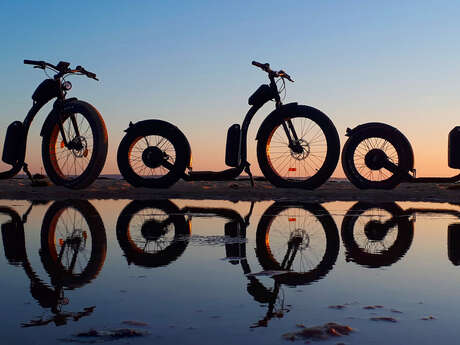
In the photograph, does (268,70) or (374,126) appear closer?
(268,70)

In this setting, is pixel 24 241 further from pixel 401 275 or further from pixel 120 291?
pixel 401 275

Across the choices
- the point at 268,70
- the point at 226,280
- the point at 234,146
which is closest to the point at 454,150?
the point at 268,70

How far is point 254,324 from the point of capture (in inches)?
77.6

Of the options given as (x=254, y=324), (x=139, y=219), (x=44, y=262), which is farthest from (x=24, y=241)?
(x=254, y=324)

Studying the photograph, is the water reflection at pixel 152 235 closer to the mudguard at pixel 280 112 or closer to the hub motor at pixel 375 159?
the mudguard at pixel 280 112

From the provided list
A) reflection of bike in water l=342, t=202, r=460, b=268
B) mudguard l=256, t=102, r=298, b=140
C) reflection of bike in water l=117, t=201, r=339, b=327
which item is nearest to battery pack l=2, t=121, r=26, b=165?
mudguard l=256, t=102, r=298, b=140

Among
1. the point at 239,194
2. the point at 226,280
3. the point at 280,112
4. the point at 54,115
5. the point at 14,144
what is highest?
the point at 280,112

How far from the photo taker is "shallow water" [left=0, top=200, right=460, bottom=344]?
193 cm

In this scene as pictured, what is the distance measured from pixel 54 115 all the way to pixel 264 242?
838 centimetres

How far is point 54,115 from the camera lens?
36.8ft

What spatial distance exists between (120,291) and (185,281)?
38 centimetres

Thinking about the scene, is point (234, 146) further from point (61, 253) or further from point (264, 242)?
point (61, 253)

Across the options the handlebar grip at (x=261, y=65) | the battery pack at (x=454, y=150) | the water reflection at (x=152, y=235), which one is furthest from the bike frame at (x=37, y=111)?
the battery pack at (x=454, y=150)

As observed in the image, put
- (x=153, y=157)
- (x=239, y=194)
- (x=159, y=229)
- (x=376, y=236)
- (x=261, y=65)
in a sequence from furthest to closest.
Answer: (x=153, y=157) → (x=261, y=65) → (x=239, y=194) → (x=159, y=229) → (x=376, y=236)
